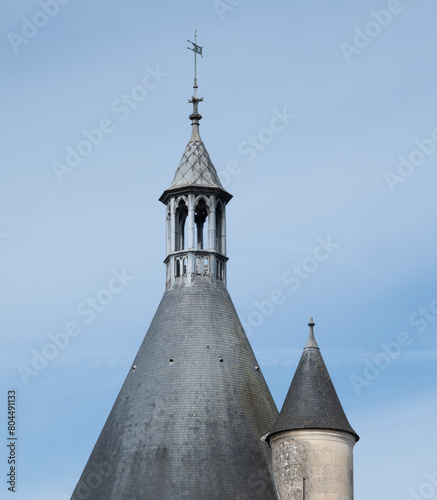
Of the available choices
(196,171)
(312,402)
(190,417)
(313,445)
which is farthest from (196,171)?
(313,445)

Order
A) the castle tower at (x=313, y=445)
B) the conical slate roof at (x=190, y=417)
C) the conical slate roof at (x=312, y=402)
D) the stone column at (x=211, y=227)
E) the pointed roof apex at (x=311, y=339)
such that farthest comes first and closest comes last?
the stone column at (x=211, y=227) < the pointed roof apex at (x=311, y=339) < the conical slate roof at (x=312, y=402) < the conical slate roof at (x=190, y=417) < the castle tower at (x=313, y=445)

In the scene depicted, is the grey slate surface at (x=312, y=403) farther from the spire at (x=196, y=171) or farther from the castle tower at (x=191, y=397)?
the spire at (x=196, y=171)

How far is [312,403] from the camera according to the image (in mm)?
64500

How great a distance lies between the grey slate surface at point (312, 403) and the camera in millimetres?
63969

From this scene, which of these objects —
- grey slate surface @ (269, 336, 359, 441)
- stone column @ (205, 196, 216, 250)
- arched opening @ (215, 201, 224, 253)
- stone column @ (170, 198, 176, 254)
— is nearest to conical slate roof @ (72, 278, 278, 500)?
stone column @ (205, 196, 216, 250)

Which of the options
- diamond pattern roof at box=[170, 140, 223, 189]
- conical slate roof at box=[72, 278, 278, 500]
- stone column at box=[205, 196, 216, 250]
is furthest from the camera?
diamond pattern roof at box=[170, 140, 223, 189]

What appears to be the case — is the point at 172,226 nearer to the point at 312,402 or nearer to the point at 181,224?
the point at 181,224

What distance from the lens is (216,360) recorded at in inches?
2680

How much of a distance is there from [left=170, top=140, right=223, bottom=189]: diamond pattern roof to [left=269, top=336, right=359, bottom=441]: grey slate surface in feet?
37.8

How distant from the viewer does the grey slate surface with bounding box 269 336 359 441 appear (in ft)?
210

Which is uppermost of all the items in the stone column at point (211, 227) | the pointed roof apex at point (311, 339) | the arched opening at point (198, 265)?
the stone column at point (211, 227)

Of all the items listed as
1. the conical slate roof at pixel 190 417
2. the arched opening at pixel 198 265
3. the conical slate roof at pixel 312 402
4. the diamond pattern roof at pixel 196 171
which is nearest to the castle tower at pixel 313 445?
the conical slate roof at pixel 312 402

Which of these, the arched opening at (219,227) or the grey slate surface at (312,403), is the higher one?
the arched opening at (219,227)

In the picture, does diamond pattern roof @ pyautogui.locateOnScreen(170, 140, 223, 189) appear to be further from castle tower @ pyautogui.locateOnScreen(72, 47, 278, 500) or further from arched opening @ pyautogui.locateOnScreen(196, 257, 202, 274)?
arched opening @ pyautogui.locateOnScreen(196, 257, 202, 274)
